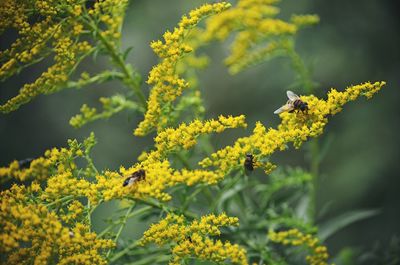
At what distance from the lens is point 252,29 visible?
394cm

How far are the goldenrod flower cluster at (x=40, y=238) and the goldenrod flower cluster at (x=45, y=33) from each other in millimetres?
697

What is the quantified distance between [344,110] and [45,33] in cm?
426

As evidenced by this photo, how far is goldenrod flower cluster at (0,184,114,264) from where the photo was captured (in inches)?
96.3

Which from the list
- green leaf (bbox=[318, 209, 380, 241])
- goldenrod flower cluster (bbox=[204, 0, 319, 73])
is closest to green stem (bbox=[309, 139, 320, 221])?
green leaf (bbox=[318, 209, 380, 241])

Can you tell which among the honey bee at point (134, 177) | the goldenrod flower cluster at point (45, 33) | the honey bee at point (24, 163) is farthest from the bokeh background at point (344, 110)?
the honey bee at point (24, 163)

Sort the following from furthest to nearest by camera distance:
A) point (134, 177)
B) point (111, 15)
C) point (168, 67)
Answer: point (111, 15)
point (168, 67)
point (134, 177)

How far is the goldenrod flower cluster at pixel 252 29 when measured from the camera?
12.6ft

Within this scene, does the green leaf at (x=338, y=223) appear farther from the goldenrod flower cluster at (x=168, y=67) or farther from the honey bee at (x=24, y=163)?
the honey bee at (x=24, y=163)

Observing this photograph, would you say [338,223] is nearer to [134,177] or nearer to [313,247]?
[313,247]

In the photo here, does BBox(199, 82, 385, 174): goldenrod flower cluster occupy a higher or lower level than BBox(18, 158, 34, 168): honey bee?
lower

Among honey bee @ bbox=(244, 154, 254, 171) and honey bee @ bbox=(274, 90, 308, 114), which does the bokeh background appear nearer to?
honey bee @ bbox=(274, 90, 308, 114)

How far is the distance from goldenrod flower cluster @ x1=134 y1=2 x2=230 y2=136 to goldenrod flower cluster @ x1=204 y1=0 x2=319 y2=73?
918mm

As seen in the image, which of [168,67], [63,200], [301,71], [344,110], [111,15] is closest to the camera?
[63,200]

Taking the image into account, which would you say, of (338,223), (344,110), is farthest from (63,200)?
(344,110)
